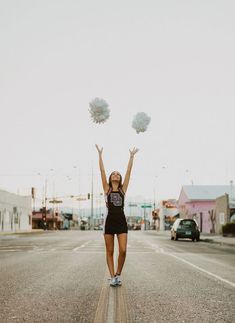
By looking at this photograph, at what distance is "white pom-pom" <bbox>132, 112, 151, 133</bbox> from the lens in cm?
879

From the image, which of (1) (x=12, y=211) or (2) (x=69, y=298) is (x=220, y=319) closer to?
(2) (x=69, y=298)

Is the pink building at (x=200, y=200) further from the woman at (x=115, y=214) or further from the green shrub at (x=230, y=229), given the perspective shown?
the woman at (x=115, y=214)

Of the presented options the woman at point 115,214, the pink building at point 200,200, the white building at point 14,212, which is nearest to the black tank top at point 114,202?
the woman at point 115,214

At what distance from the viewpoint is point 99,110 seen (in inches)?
348

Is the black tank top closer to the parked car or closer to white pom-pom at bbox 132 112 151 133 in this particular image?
white pom-pom at bbox 132 112 151 133

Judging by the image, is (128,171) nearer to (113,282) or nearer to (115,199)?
Result: (115,199)

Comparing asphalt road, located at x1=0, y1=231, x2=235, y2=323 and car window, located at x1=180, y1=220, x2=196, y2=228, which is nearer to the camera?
asphalt road, located at x1=0, y1=231, x2=235, y2=323

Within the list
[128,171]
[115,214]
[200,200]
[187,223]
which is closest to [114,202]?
[115,214]

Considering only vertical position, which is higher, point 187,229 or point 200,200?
point 200,200

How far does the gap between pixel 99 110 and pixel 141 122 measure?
0.78m

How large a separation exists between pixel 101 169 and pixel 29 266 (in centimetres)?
524

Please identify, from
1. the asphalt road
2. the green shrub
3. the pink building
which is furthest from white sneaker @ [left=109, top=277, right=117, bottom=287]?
the pink building

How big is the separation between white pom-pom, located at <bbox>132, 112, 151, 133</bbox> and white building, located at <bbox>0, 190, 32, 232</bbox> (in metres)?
59.6

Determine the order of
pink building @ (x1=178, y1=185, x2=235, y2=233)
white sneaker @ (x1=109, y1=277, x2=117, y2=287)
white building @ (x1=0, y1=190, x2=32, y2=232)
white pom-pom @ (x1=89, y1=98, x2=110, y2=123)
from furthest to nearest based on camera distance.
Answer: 1. pink building @ (x1=178, y1=185, x2=235, y2=233)
2. white building @ (x1=0, y1=190, x2=32, y2=232)
3. white pom-pom @ (x1=89, y1=98, x2=110, y2=123)
4. white sneaker @ (x1=109, y1=277, x2=117, y2=287)
